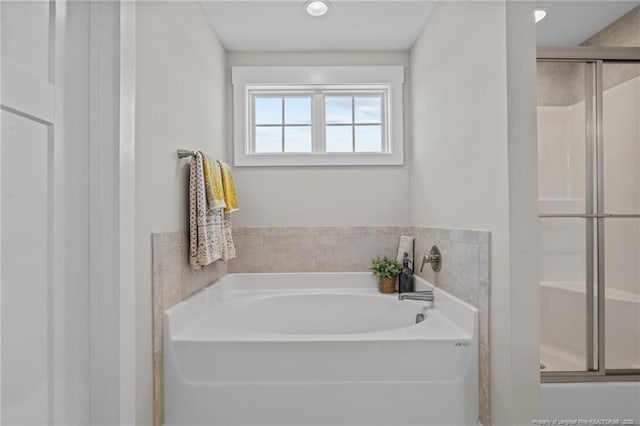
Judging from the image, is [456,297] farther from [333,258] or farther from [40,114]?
[40,114]

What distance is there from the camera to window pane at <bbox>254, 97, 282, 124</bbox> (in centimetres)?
299

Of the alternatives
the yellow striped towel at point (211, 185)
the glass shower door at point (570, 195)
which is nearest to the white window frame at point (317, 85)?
the yellow striped towel at point (211, 185)

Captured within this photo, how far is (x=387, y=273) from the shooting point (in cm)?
264

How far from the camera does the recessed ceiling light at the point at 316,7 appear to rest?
7.37 ft

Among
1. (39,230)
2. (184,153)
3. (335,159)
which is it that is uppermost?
(335,159)

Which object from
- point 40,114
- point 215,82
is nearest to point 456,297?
point 40,114

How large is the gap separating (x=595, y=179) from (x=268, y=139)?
219 cm

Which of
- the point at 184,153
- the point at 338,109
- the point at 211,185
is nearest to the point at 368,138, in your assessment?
the point at 338,109

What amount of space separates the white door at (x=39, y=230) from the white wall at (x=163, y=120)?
0.26 m

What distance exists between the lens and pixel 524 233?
1.43m

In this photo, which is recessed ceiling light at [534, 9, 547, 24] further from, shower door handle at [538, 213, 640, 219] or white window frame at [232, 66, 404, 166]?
shower door handle at [538, 213, 640, 219]

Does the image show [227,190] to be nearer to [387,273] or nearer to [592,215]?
[387,273]

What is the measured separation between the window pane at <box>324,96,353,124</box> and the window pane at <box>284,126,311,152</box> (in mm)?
205

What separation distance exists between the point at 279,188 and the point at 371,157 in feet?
2.47
